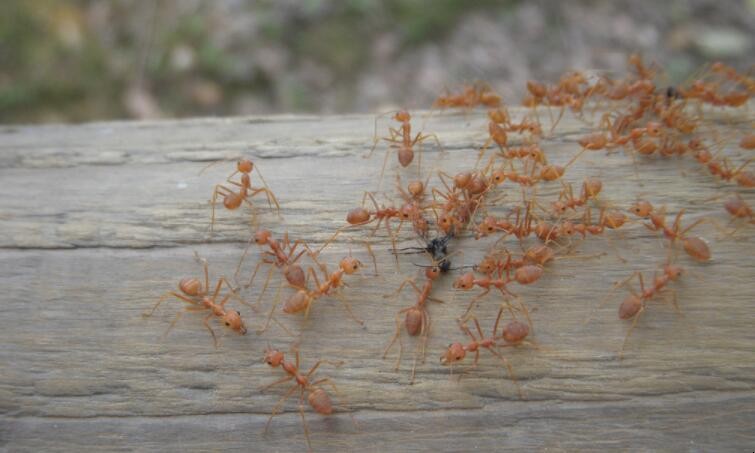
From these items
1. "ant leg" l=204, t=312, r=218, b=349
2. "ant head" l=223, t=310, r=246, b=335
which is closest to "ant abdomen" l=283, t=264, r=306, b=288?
"ant head" l=223, t=310, r=246, b=335

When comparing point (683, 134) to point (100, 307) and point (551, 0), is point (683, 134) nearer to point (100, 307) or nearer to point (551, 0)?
point (100, 307)

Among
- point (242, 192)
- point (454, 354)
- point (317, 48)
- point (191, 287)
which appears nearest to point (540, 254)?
point (454, 354)

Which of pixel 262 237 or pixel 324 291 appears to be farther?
pixel 262 237

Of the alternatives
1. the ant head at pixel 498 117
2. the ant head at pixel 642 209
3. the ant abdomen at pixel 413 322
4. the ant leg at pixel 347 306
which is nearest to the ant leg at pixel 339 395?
the ant leg at pixel 347 306

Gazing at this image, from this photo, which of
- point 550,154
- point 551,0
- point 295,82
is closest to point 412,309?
point 550,154

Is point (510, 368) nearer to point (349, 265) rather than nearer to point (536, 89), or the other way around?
point (349, 265)

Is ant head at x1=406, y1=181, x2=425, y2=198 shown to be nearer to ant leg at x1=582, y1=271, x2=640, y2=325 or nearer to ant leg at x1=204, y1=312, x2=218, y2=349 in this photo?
ant leg at x1=582, y1=271, x2=640, y2=325
